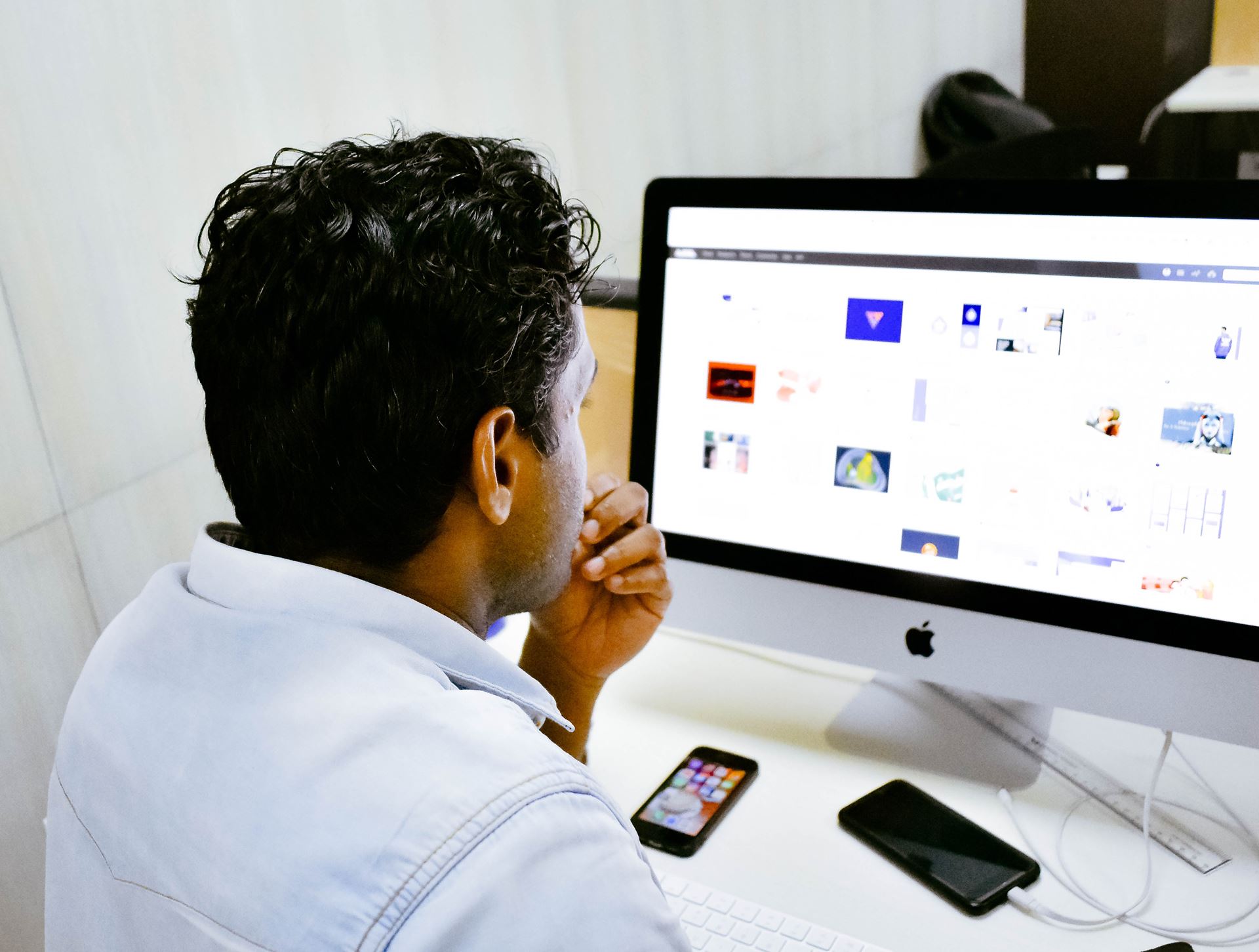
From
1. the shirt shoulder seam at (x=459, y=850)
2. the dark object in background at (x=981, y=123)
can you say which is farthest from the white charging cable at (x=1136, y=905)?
the dark object in background at (x=981, y=123)

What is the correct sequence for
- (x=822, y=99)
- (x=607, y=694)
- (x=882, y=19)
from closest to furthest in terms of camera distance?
(x=607, y=694) < (x=822, y=99) < (x=882, y=19)

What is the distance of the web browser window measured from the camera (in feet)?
2.73

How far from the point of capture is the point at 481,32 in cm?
133

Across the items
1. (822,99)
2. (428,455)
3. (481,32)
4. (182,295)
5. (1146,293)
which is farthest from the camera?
(822,99)

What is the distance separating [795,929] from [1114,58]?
317 centimetres

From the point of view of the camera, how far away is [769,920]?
801mm

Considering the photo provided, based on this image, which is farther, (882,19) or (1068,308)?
(882,19)

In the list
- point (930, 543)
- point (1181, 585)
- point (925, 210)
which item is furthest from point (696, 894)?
point (925, 210)

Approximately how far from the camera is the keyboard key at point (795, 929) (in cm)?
78

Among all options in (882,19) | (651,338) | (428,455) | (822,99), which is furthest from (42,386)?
(882,19)

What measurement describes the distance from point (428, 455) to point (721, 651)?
26.7 inches

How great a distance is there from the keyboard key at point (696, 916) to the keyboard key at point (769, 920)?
0.13 ft

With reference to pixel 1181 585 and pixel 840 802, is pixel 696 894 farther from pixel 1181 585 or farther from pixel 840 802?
pixel 1181 585

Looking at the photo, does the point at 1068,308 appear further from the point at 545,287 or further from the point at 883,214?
the point at 545,287
